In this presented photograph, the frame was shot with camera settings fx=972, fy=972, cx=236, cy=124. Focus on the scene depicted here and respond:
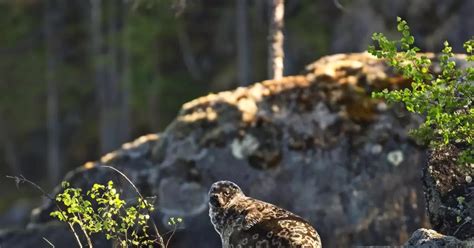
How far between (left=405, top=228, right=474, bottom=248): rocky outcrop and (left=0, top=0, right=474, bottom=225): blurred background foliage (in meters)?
16.7

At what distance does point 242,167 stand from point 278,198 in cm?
68

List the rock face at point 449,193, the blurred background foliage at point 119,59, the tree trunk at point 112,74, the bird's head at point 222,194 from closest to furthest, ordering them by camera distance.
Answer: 1. the bird's head at point 222,194
2. the rock face at point 449,193
3. the blurred background foliage at point 119,59
4. the tree trunk at point 112,74

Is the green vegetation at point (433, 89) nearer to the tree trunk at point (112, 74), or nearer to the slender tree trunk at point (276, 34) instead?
the slender tree trunk at point (276, 34)

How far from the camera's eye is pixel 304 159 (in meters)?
13.6

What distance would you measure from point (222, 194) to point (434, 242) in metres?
2.03

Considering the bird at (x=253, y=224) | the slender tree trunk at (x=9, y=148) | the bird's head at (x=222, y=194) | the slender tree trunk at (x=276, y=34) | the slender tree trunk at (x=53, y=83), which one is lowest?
the slender tree trunk at (x=9, y=148)

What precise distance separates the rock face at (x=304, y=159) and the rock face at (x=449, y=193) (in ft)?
9.44

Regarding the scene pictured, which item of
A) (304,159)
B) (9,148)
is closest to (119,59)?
(9,148)

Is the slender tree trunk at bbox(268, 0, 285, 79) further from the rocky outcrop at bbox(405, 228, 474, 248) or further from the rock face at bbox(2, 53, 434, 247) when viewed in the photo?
the rocky outcrop at bbox(405, 228, 474, 248)

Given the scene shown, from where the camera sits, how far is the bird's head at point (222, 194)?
927 centimetres

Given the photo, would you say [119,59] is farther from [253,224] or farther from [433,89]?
[433,89]

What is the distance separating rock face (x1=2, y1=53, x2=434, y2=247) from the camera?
13211 millimetres

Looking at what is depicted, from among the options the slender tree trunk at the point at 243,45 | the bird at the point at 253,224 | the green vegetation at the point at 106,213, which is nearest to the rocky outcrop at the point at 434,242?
the bird at the point at 253,224

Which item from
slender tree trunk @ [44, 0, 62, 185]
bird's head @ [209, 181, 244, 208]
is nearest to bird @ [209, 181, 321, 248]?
bird's head @ [209, 181, 244, 208]
